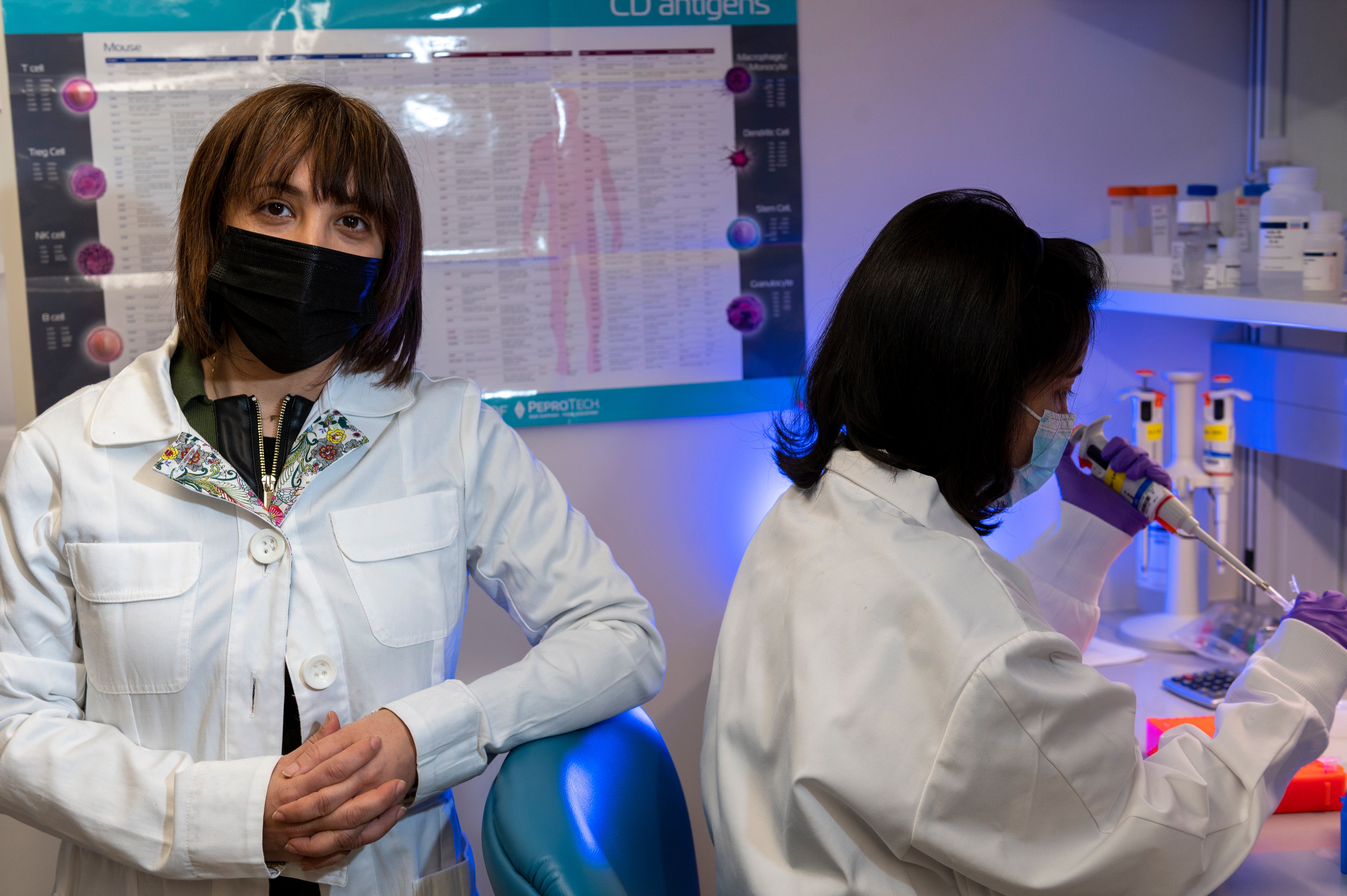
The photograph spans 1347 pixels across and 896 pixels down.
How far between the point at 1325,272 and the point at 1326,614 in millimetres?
613

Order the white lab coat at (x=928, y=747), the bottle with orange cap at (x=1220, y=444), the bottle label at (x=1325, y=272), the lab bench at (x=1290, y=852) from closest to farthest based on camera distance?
the white lab coat at (x=928, y=747) → the lab bench at (x=1290, y=852) → the bottle label at (x=1325, y=272) → the bottle with orange cap at (x=1220, y=444)

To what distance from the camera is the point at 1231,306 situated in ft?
5.65

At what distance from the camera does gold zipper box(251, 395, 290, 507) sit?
1.32 m

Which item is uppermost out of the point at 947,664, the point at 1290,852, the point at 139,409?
the point at 139,409

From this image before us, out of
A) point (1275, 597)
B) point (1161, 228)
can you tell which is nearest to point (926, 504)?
point (1275, 597)

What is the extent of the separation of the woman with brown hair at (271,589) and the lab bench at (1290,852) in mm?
773

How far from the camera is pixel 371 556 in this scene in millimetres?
1336

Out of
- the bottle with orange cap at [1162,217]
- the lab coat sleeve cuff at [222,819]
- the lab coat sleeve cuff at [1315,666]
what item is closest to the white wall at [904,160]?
the bottle with orange cap at [1162,217]

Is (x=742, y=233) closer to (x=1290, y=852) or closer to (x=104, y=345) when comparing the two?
(x=104, y=345)

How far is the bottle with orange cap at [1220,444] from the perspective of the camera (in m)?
2.01

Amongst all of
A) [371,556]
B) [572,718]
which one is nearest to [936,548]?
Result: [572,718]

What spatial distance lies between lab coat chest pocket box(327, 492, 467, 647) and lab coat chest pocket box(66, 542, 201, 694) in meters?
0.20

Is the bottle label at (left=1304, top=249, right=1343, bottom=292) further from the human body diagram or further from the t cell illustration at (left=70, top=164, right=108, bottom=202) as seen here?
the t cell illustration at (left=70, top=164, right=108, bottom=202)

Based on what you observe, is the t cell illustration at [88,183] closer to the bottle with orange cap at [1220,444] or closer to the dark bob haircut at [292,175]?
the dark bob haircut at [292,175]
